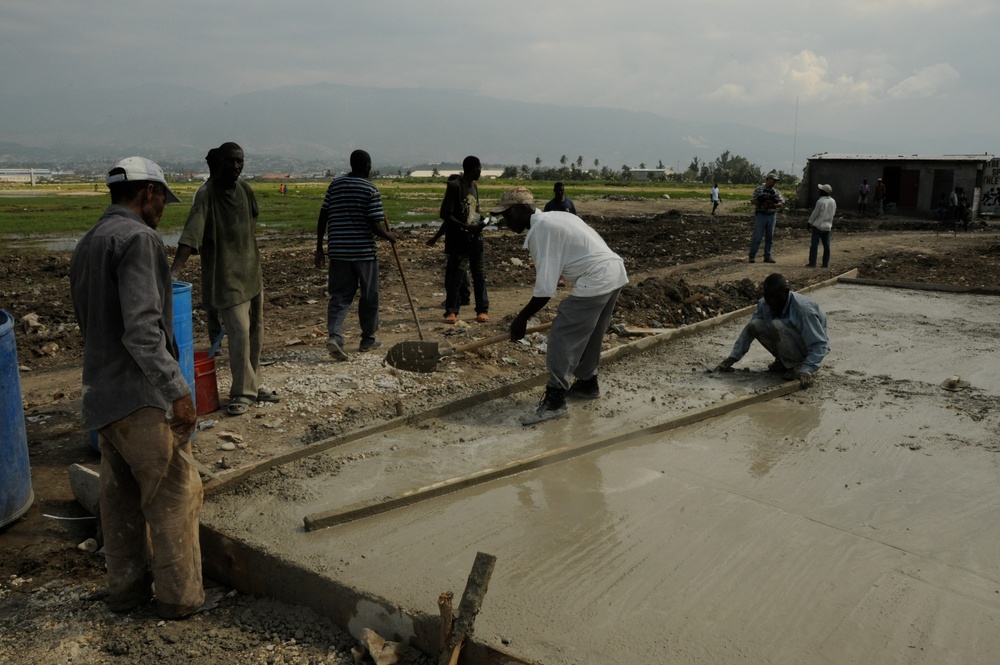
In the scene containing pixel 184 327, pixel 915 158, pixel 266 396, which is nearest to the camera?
pixel 184 327

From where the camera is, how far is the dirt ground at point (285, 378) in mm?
3084

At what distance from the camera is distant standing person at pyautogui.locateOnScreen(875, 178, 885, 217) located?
26516 millimetres

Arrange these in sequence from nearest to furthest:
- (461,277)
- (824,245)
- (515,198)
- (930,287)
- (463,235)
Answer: (515,198) → (463,235) → (461,277) → (930,287) → (824,245)

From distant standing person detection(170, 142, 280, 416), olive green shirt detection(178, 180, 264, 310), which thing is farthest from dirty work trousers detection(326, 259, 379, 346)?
olive green shirt detection(178, 180, 264, 310)

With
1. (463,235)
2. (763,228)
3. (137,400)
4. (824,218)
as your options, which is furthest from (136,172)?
(763,228)

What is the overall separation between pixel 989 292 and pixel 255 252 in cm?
920

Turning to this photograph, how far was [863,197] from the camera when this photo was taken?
89.4 ft

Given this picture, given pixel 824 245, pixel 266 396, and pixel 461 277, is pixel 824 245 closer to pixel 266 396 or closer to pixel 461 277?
pixel 461 277

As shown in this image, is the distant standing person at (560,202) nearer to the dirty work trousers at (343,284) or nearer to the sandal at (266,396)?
the dirty work trousers at (343,284)

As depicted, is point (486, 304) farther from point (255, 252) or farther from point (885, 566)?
point (885, 566)

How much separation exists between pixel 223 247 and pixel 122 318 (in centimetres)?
226

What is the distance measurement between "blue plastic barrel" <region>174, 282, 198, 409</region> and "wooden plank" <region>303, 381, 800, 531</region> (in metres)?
1.61

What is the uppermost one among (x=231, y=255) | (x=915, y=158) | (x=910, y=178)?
(x=915, y=158)

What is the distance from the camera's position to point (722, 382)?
20.6 feet
